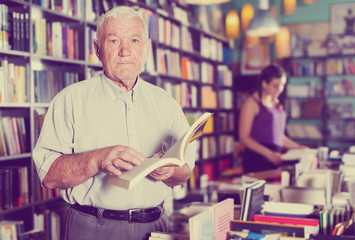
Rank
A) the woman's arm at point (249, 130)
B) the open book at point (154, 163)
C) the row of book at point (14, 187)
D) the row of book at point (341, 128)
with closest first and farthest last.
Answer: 1. the open book at point (154, 163)
2. the row of book at point (14, 187)
3. the woman's arm at point (249, 130)
4. the row of book at point (341, 128)

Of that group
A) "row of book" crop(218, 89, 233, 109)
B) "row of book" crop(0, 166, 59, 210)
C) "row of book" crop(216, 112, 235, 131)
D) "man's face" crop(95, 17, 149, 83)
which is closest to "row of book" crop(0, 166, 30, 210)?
"row of book" crop(0, 166, 59, 210)

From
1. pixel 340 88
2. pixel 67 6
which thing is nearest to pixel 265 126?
pixel 67 6

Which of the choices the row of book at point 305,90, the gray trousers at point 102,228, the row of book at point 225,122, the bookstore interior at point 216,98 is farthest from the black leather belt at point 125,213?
the row of book at point 305,90

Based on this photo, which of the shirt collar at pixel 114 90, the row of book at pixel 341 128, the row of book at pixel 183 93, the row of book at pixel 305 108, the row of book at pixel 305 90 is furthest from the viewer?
the row of book at pixel 305 90

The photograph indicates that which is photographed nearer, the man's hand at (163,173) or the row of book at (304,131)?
the man's hand at (163,173)

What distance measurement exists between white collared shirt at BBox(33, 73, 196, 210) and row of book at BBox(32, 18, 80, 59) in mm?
2102

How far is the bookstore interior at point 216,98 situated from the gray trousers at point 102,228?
0.17 m

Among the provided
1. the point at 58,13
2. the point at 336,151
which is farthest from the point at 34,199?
the point at 336,151

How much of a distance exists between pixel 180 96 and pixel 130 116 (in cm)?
460

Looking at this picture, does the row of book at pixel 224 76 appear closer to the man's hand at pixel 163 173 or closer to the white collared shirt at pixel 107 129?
the white collared shirt at pixel 107 129

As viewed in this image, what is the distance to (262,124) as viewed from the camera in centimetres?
404

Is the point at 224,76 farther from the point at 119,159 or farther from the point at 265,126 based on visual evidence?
the point at 119,159

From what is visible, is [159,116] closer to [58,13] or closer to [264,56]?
[58,13]

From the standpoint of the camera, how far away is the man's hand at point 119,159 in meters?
1.43
